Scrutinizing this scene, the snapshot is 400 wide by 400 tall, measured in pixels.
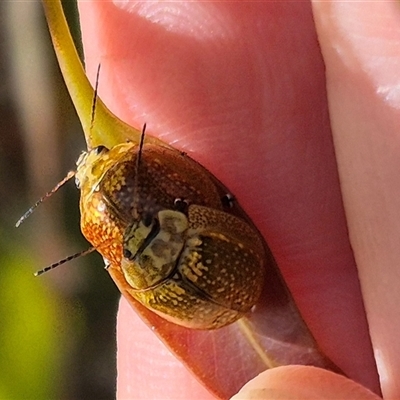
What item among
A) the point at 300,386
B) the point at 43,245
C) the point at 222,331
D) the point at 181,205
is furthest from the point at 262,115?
the point at 43,245

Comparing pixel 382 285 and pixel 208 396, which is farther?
pixel 208 396

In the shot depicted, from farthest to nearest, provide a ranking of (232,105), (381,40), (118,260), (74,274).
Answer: (74,274) < (232,105) < (118,260) < (381,40)

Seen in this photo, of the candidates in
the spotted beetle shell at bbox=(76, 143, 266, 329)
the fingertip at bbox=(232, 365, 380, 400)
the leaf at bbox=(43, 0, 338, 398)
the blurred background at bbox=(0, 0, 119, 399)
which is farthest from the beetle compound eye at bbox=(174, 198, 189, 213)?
the blurred background at bbox=(0, 0, 119, 399)

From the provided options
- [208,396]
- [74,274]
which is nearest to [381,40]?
[208,396]

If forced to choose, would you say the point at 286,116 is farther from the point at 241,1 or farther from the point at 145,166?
the point at 145,166

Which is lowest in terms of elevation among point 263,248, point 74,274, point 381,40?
point 74,274

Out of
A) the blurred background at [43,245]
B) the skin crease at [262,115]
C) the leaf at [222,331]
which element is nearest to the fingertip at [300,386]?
the leaf at [222,331]
